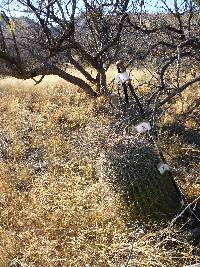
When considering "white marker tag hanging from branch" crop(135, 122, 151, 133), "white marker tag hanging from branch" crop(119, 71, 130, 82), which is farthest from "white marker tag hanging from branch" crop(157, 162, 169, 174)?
"white marker tag hanging from branch" crop(119, 71, 130, 82)

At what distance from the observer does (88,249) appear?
4.35m

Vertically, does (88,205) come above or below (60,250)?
above

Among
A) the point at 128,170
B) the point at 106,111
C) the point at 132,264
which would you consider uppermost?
the point at 106,111

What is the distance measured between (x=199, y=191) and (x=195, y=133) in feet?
7.58

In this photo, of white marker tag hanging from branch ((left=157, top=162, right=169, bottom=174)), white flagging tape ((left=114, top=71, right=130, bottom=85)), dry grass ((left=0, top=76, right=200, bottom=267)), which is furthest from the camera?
white marker tag hanging from branch ((left=157, top=162, right=169, bottom=174))

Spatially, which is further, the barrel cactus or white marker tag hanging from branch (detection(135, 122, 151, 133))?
the barrel cactus

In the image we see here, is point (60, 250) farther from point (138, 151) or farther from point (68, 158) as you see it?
point (68, 158)

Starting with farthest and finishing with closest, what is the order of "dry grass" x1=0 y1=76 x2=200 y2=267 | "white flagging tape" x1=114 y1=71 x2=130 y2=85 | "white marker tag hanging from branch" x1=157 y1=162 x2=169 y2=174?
"white marker tag hanging from branch" x1=157 y1=162 x2=169 y2=174, "white flagging tape" x1=114 y1=71 x2=130 y2=85, "dry grass" x1=0 y1=76 x2=200 y2=267

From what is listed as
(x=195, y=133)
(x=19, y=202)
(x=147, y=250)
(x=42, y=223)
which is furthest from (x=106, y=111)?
(x=147, y=250)

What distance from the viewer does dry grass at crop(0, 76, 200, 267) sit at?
4230 millimetres

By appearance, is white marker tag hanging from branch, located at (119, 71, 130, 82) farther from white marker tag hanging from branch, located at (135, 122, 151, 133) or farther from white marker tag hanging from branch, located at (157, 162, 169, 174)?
white marker tag hanging from branch, located at (157, 162, 169, 174)

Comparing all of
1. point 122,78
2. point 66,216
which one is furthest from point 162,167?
point 66,216

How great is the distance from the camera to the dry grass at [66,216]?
4.23 meters

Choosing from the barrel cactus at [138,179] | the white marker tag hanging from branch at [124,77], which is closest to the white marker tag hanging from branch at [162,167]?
the barrel cactus at [138,179]
